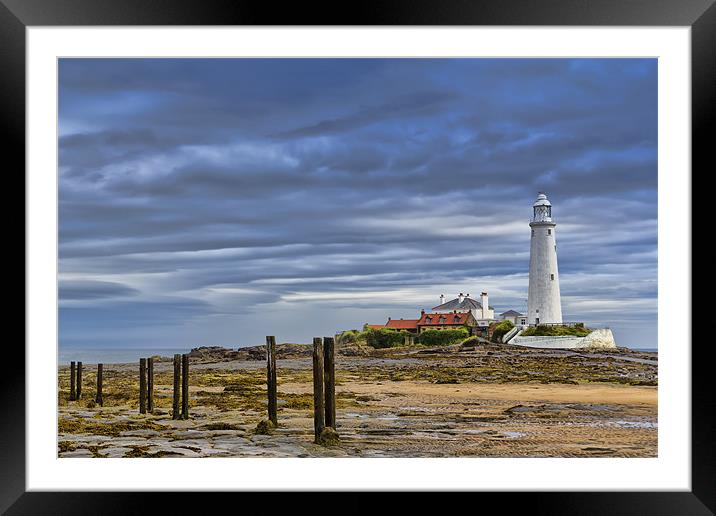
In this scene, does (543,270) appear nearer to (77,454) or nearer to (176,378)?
(176,378)

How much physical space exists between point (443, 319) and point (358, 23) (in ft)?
47.7

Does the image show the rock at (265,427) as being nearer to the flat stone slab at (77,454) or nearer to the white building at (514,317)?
the flat stone slab at (77,454)

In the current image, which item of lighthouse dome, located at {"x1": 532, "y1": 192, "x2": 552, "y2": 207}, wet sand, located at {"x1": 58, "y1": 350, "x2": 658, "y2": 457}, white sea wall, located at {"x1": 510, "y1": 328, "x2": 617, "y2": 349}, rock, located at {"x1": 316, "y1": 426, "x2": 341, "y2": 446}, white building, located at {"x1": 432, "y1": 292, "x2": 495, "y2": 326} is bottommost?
wet sand, located at {"x1": 58, "y1": 350, "x2": 658, "y2": 457}

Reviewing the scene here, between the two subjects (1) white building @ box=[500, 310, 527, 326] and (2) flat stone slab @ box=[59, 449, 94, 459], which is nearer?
(2) flat stone slab @ box=[59, 449, 94, 459]

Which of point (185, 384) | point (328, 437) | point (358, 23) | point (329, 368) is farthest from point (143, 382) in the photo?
point (358, 23)

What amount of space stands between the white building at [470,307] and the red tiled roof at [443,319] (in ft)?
0.46

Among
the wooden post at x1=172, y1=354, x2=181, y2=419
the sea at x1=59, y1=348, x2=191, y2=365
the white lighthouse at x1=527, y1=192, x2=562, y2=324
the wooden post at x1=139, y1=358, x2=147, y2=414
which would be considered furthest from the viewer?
the white lighthouse at x1=527, y1=192, x2=562, y2=324

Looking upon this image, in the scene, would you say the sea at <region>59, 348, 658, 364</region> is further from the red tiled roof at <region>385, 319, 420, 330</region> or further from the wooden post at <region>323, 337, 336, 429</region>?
the wooden post at <region>323, 337, 336, 429</region>

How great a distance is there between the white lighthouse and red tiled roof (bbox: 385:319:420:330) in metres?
2.70

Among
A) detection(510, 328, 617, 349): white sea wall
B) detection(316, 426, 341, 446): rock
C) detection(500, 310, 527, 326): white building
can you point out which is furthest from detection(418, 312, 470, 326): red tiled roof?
detection(316, 426, 341, 446): rock

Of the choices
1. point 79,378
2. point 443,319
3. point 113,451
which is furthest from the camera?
point 443,319

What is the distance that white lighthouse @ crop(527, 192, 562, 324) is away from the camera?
1659 cm

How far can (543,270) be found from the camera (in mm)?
16859

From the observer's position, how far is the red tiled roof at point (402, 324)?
1665cm
